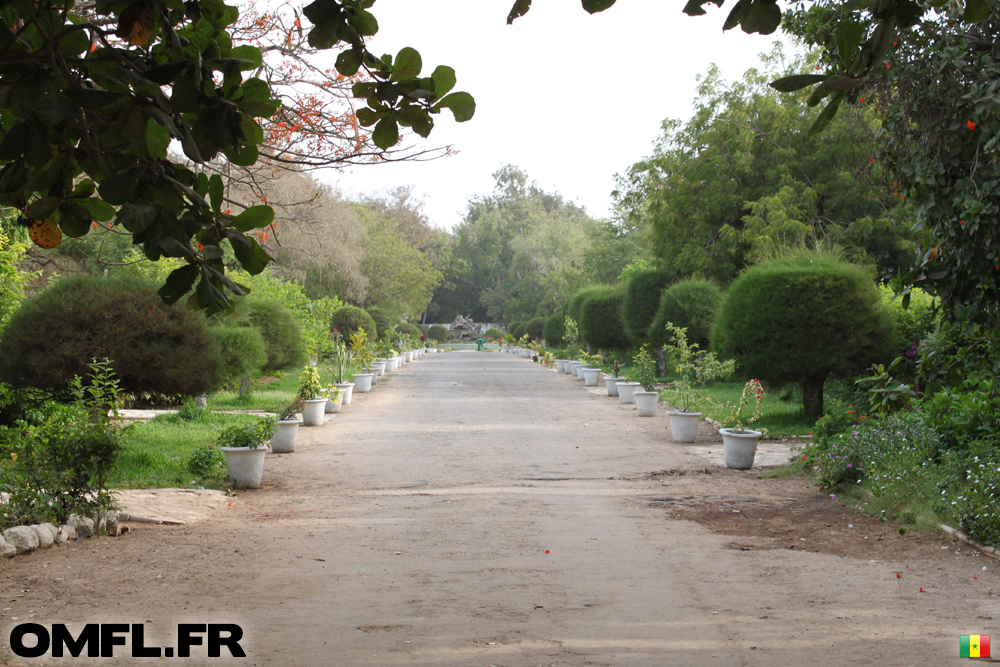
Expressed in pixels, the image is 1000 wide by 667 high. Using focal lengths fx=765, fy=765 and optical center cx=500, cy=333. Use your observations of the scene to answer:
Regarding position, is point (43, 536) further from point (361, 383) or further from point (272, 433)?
point (361, 383)

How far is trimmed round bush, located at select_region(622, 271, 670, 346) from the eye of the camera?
74.1 feet

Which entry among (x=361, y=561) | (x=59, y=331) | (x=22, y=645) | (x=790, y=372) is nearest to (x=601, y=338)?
(x=790, y=372)

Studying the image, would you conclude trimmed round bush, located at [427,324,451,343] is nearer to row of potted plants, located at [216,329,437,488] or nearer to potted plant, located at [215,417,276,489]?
row of potted plants, located at [216,329,437,488]

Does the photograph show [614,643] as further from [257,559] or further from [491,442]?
[491,442]

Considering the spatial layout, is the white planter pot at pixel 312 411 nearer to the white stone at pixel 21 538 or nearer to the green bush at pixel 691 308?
the white stone at pixel 21 538

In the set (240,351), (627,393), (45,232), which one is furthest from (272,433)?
(627,393)

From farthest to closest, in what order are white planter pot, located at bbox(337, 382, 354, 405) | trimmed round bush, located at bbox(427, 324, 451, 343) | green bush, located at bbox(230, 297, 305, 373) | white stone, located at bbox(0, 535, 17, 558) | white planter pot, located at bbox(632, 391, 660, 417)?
1. trimmed round bush, located at bbox(427, 324, 451, 343)
2. white planter pot, located at bbox(337, 382, 354, 405)
3. green bush, located at bbox(230, 297, 305, 373)
4. white planter pot, located at bbox(632, 391, 660, 417)
5. white stone, located at bbox(0, 535, 17, 558)

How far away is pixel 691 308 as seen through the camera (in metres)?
19.7

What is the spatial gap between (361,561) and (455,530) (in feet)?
3.52

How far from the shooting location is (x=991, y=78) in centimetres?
618

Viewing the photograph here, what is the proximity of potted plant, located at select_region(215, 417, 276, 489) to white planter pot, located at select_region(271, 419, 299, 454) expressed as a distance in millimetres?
2243

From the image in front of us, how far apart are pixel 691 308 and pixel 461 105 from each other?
58.8 ft

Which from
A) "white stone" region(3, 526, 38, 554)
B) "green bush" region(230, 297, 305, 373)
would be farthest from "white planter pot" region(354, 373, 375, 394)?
"white stone" region(3, 526, 38, 554)

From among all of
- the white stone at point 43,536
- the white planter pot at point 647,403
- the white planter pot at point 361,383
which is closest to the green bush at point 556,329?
the white planter pot at point 361,383
